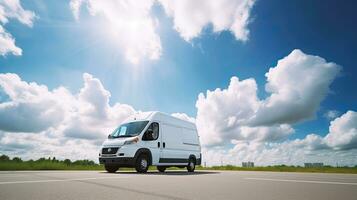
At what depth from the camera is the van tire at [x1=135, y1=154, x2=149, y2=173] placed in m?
13.3

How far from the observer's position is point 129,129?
1435cm

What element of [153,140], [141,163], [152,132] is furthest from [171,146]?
[141,163]

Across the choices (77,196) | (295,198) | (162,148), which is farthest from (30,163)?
(295,198)

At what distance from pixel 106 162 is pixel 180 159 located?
4449 mm

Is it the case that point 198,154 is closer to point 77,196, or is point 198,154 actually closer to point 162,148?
point 162,148

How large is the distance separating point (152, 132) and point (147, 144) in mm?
640

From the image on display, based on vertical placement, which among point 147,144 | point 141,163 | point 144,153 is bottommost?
point 141,163

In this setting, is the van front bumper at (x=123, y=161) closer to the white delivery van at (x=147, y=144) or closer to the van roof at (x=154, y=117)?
the white delivery van at (x=147, y=144)

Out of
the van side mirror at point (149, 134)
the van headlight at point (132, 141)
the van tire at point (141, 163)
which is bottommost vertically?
the van tire at point (141, 163)

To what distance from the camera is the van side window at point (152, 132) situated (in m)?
14.0

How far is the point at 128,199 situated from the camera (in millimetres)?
4199

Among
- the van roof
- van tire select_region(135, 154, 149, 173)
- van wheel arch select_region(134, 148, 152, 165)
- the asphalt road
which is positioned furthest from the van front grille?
the asphalt road

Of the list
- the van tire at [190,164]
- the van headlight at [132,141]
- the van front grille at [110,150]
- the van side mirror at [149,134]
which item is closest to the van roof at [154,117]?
the van side mirror at [149,134]

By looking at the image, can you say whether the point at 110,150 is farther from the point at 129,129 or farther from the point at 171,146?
the point at 171,146
